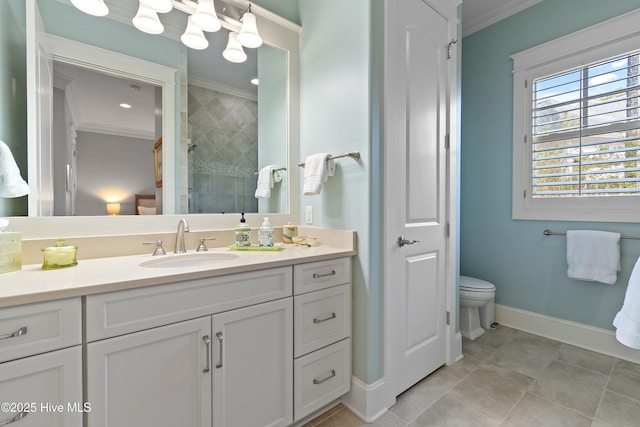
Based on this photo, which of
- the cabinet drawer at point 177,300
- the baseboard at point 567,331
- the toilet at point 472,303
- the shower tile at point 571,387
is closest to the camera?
the cabinet drawer at point 177,300

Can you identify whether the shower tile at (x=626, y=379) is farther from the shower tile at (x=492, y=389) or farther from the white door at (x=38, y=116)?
the white door at (x=38, y=116)

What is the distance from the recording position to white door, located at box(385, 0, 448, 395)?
1.57 metres

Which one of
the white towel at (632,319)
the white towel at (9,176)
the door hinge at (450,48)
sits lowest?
the white towel at (632,319)

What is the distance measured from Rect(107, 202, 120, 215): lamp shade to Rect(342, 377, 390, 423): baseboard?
1530 mm

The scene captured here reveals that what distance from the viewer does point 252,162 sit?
1.91 m

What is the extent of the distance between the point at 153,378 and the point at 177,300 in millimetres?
267

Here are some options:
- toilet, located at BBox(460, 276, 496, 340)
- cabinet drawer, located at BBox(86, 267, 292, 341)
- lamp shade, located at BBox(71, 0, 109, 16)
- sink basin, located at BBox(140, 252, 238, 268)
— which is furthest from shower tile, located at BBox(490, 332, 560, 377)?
lamp shade, located at BBox(71, 0, 109, 16)

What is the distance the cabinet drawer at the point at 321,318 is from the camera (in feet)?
4.41

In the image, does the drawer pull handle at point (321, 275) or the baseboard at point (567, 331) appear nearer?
the drawer pull handle at point (321, 275)

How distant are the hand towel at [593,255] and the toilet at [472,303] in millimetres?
590

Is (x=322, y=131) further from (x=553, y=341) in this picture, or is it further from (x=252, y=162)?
(x=553, y=341)

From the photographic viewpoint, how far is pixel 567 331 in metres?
2.25

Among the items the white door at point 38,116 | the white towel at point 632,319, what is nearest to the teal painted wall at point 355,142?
the white towel at point 632,319

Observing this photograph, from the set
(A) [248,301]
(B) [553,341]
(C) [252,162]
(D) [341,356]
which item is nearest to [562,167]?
(B) [553,341]
